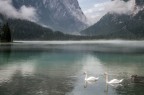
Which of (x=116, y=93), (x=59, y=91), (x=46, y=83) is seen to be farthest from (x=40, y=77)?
(x=116, y=93)

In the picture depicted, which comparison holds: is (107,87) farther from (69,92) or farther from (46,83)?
(46,83)

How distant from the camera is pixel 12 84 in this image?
47875mm

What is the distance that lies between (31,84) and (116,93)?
549 inches

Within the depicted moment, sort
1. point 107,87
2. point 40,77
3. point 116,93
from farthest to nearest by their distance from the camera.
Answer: point 40,77 < point 107,87 < point 116,93

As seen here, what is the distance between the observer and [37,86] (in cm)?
4594

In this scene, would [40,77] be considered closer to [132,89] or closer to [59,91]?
[59,91]

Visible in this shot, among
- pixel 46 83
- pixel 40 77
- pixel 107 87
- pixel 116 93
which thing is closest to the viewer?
pixel 116 93

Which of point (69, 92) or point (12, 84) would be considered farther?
point (12, 84)

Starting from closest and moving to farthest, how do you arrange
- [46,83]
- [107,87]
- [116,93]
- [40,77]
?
[116,93] < [107,87] < [46,83] < [40,77]

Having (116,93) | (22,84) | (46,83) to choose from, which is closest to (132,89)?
(116,93)

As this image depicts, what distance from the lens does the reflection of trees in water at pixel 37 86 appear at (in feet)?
138

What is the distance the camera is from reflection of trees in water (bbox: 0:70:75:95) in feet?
138

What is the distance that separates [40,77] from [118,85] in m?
15.7

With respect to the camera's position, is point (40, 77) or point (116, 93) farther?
point (40, 77)
